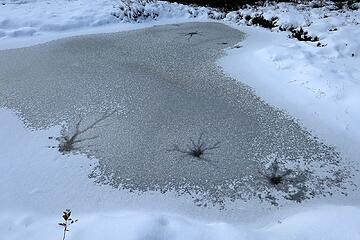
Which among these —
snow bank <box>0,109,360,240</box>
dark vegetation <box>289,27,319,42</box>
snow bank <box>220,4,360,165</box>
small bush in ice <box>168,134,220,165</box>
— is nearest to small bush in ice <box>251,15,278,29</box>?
snow bank <box>220,4,360,165</box>

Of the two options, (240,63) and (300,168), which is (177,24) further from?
(300,168)

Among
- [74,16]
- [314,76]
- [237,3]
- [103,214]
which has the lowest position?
[103,214]

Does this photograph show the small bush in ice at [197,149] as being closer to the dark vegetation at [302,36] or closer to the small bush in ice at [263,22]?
the dark vegetation at [302,36]

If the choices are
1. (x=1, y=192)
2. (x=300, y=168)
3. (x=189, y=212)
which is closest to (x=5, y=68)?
(x=1, y=192)

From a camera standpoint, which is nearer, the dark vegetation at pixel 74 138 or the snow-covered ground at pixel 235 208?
the snow-covered ground at pixel 235 208

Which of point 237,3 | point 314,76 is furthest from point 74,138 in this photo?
point 237,3

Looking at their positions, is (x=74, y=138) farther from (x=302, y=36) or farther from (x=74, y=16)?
(x=74, y=16)

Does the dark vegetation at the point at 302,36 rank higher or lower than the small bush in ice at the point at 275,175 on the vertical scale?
higher

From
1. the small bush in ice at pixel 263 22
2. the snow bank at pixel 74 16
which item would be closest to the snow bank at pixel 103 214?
the snow bank at pixel 74 16
